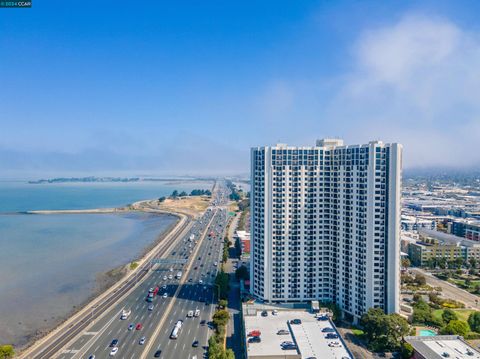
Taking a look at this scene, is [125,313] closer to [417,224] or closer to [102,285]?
[102,285]

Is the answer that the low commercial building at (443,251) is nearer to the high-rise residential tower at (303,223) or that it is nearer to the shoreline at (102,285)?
the high-rise residential tower at (303,223)

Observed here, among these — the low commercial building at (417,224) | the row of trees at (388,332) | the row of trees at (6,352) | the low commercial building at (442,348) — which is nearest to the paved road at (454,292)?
the low commercial building at (442,348)

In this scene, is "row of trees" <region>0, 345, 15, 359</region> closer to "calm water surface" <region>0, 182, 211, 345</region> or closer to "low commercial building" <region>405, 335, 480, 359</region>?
"calm water surface" <region>0, 182, 211, 345</region>

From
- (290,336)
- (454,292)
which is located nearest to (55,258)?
(290,336)

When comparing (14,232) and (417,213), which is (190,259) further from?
(417,213)

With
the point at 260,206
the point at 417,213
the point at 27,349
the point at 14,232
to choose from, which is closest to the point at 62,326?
the point at 27,349

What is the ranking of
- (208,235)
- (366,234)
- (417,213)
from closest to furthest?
1. (366,234)
2. (208,235)
3. (417,213)
